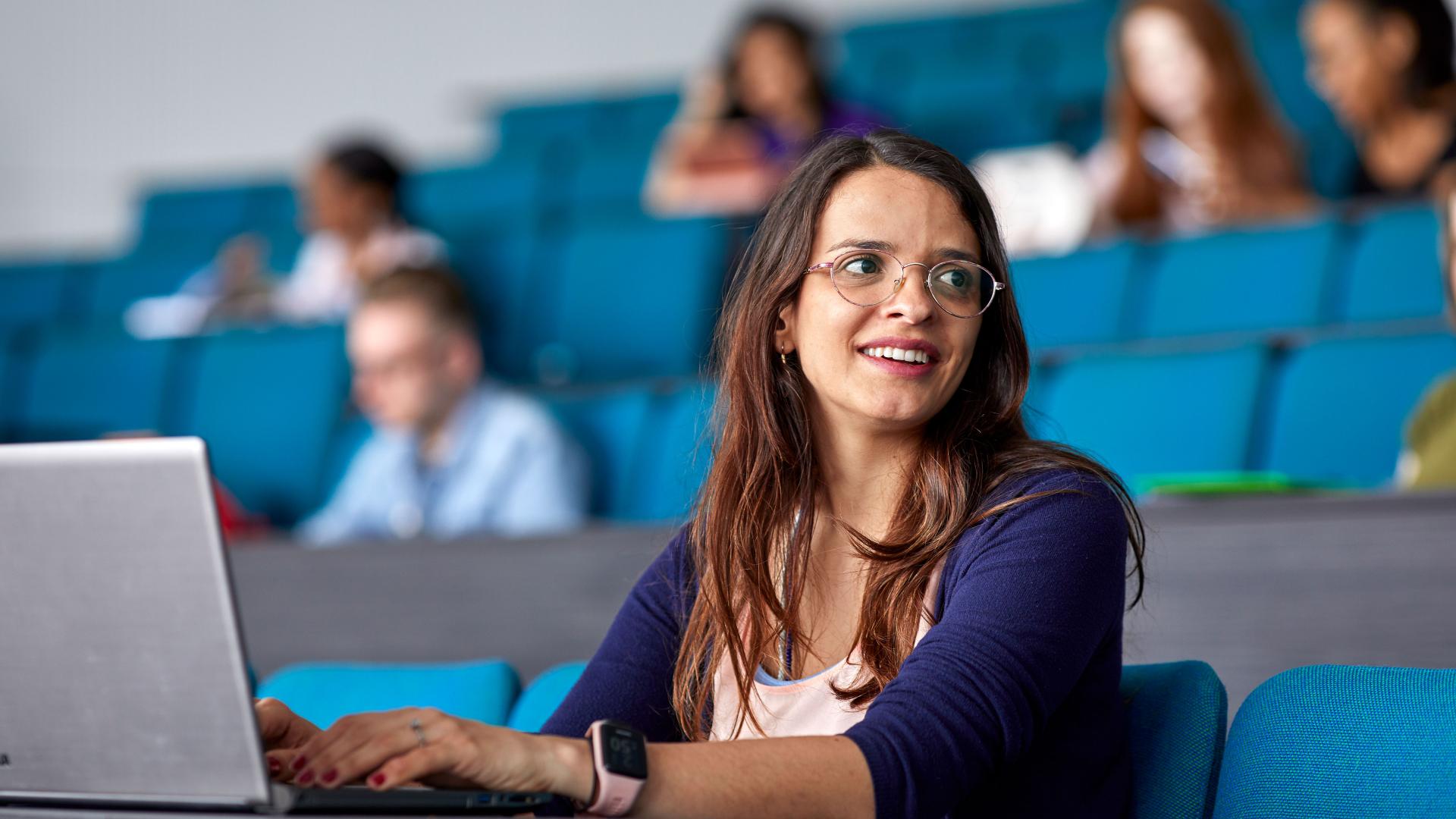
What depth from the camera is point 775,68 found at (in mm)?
2998

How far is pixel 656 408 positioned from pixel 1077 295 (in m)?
0.70

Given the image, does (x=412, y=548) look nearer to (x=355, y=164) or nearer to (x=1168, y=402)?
(x=1168, y=402)

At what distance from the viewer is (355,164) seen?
2.95 m

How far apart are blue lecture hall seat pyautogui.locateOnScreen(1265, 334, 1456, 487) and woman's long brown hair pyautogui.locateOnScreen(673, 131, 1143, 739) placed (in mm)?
993

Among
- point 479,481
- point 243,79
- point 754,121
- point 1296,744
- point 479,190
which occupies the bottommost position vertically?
point 479,481

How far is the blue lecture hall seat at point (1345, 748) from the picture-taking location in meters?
0.81

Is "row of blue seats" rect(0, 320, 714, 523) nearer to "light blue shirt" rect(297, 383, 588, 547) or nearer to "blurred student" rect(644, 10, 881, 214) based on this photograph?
"light blue shirt" rect(297, 383, 588, 547)

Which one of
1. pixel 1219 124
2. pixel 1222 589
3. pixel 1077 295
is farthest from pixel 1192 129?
pixel 1222 589

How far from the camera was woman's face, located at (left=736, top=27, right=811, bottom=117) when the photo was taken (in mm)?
2986

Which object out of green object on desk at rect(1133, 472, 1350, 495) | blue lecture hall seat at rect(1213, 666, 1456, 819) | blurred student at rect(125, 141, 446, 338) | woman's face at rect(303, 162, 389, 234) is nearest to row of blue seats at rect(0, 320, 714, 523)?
blurred student at rect(125, 141, 446, 338)

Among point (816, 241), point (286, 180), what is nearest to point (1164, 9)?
point (816, 241)

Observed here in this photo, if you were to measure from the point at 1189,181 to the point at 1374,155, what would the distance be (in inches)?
11.5

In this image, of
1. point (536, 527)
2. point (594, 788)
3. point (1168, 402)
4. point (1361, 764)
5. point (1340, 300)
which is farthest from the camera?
point (1340, 300)

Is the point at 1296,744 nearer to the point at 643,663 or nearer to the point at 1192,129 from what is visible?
the point at 643,663
